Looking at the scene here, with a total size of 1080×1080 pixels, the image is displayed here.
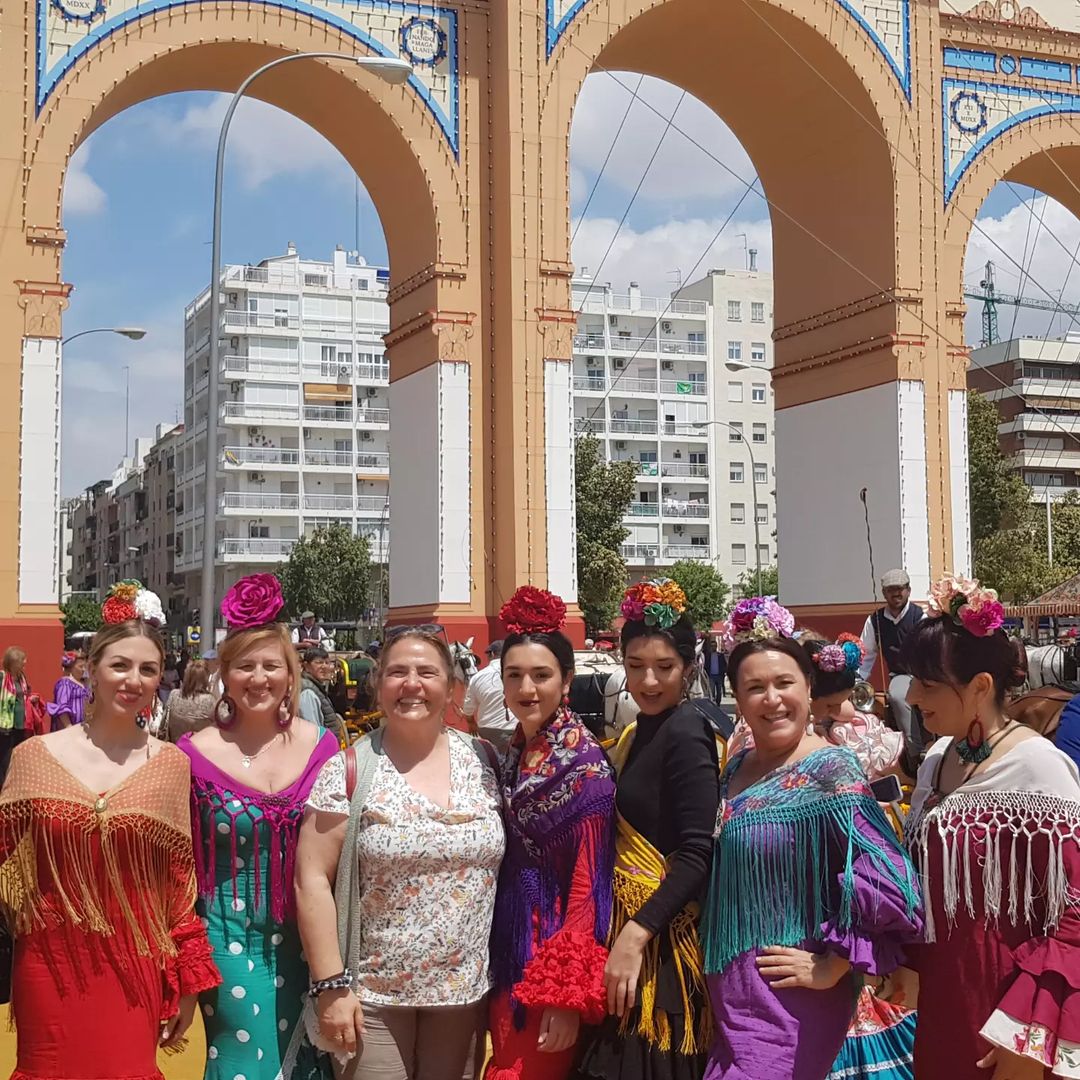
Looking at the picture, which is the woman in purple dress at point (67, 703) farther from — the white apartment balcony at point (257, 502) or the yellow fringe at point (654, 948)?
the white apartment balcony at point (257, 502)

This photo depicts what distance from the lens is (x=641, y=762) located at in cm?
379

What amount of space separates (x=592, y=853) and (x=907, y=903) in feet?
2.70

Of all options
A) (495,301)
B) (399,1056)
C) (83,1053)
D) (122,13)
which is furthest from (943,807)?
(122,13)

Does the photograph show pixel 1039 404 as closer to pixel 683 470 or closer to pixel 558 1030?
pixel 683 470

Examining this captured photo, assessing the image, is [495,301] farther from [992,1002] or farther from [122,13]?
[992,1002]

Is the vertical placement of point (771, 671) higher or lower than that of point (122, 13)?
lower

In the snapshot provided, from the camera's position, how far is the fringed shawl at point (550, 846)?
3715mm

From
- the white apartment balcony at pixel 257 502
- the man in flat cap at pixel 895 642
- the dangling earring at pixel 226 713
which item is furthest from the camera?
the white apartment balcony at pixel 257 502

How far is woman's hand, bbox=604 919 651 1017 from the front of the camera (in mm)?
3527

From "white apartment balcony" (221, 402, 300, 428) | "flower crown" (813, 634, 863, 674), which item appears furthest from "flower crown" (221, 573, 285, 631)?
"white apartment balcony" (221, 402, 300, 428)

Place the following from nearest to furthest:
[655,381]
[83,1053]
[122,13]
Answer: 1. [83,1053]
2. [122,13]
3. [655,381]

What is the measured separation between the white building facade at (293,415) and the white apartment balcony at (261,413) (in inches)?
1.8

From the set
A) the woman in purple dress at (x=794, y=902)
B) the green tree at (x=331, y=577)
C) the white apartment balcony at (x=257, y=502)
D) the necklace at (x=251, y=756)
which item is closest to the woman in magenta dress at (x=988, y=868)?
the woman in purple dress at (x=794, y=902)

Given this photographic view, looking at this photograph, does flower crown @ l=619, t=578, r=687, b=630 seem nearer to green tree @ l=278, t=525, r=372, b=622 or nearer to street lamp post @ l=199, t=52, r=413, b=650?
street lamp post @ l=199, t=52, r=413, b=650
